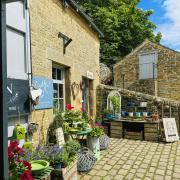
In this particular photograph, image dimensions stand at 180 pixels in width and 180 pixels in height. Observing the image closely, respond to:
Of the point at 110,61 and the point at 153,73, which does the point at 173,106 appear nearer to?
the point at 153,73

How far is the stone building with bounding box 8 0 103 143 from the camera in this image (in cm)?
491

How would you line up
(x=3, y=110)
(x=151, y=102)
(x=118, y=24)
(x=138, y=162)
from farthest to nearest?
(x=118, y=24), (x=151, y=102), (x=138, y=162), (x=3, y=110)

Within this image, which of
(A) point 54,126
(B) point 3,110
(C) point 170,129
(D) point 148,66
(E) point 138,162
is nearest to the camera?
(B) point 3,110

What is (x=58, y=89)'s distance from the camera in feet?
22.3

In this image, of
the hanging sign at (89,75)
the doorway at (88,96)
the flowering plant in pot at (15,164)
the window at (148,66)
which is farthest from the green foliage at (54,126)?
the window at (148,66)

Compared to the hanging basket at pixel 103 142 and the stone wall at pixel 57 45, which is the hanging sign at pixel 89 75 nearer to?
the stone wall at pixel 57 45

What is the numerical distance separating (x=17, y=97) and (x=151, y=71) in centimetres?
1379

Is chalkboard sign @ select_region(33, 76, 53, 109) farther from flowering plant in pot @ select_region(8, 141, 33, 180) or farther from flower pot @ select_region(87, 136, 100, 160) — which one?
flowering plant in pot @ select_region(8, 141, 33, 180)

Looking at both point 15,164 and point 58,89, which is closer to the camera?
point 15,164

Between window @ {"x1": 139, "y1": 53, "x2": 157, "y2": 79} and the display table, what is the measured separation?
8.32 meters

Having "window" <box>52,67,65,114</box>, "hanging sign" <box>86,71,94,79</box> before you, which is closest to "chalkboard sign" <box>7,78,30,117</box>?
"window" <box>52,67,65,114</box>

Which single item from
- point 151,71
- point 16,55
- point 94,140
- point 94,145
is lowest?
point 94,145

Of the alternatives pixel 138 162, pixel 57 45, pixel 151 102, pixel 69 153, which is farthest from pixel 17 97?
pixel 151 102

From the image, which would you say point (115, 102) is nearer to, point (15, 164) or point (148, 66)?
point (15, 164)
